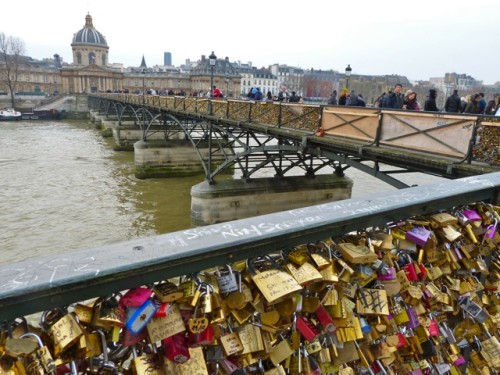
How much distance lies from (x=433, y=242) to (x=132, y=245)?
159 centimetres

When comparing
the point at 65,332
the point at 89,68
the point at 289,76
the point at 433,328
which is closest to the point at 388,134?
the point at 433,328

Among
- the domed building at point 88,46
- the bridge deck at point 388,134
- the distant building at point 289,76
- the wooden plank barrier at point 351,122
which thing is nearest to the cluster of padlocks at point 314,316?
the bridge deck at point 388,134

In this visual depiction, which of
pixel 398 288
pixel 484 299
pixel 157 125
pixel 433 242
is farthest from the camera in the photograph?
pixel 157 125

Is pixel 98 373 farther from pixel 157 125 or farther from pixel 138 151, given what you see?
pixel 157 125

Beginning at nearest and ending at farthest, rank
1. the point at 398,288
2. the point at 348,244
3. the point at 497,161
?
the point at 348,244
the point at 398,288
the point at 497,161

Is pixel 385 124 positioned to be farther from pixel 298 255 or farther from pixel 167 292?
pixel 167 292

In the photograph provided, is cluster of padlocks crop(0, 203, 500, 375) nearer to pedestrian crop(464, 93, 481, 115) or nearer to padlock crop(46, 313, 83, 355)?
padlock crop(46, 313, 83, 355)

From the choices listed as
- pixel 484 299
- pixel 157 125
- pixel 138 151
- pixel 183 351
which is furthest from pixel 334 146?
pixel 157 125

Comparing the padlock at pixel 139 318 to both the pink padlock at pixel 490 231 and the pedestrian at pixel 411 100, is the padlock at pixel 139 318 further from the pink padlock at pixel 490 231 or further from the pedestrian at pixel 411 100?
the pedestrian at pixel 411 100

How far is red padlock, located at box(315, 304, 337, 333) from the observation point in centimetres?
164

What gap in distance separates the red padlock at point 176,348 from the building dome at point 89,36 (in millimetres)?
139329

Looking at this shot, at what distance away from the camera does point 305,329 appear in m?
1.61

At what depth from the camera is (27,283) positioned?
100 centimetres

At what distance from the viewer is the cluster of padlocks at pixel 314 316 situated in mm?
1155
